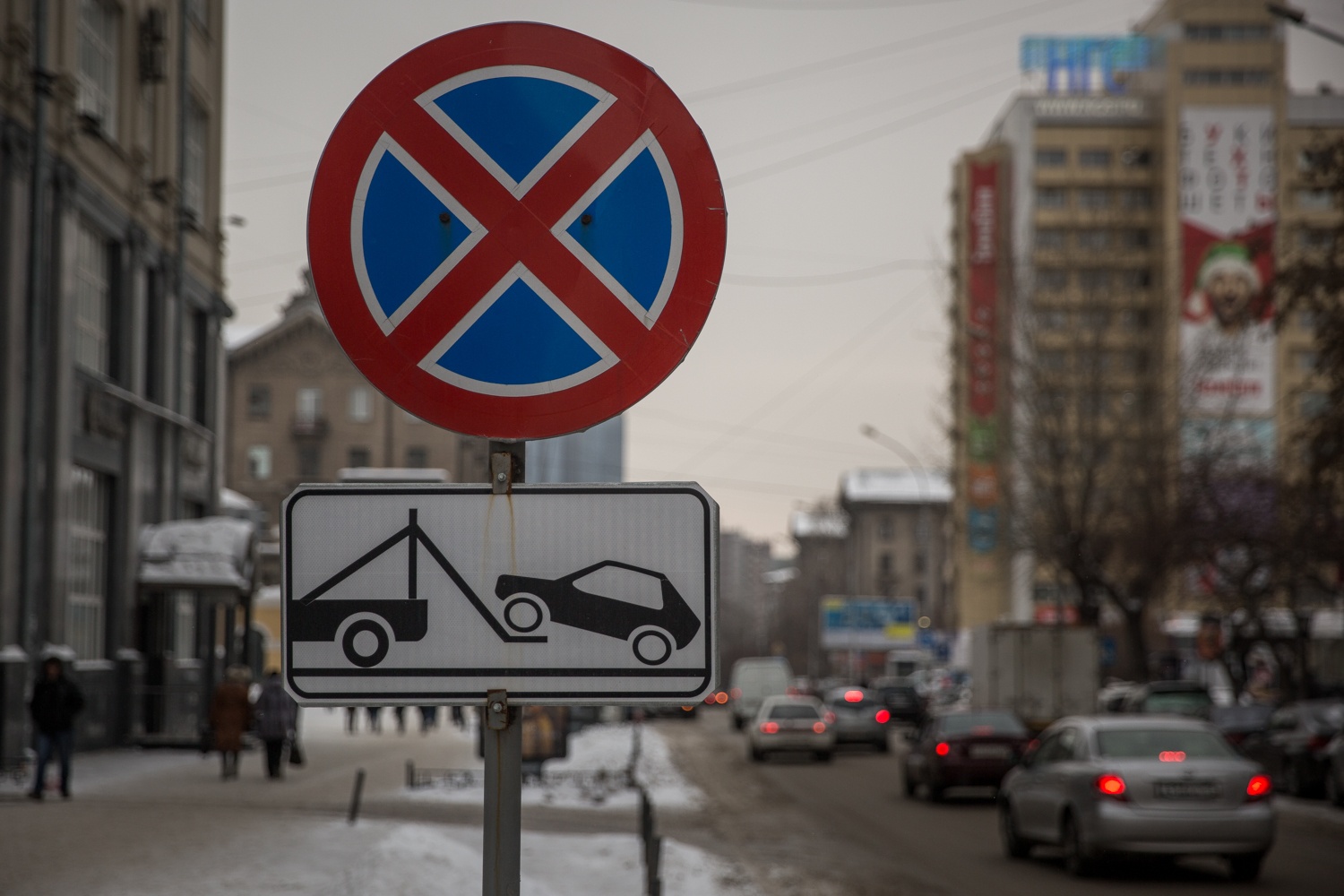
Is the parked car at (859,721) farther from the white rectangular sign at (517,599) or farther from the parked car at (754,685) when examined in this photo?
the white rectangular sign at (517,599)

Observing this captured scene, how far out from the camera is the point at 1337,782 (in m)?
25.5

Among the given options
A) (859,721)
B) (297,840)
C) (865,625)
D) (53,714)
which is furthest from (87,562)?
(865,625)

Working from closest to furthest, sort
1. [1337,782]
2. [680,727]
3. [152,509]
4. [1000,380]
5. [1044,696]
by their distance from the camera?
[1337,782]
[152,509]
[1044,696]
[1000,380]
[680,727]

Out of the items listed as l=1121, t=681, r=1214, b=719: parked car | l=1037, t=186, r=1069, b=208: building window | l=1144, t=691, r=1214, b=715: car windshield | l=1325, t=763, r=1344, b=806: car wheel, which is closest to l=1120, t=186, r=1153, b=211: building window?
l=1037, t=186, r=1069, b=208: building window

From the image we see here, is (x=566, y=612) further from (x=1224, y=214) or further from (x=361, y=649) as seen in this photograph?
(x=1224, y=214)

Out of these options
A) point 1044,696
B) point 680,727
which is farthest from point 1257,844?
point 680,727

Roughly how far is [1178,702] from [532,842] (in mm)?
24694

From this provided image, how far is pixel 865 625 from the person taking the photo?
98.8 m

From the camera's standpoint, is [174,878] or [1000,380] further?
[1000,380]

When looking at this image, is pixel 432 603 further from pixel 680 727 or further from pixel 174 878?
pixel 680 727

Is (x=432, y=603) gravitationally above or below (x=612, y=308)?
below

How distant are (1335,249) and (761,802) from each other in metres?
12.9

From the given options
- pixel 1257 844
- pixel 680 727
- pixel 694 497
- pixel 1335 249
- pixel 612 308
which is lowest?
pixel 680 727

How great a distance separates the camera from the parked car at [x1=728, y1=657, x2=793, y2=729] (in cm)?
6419
